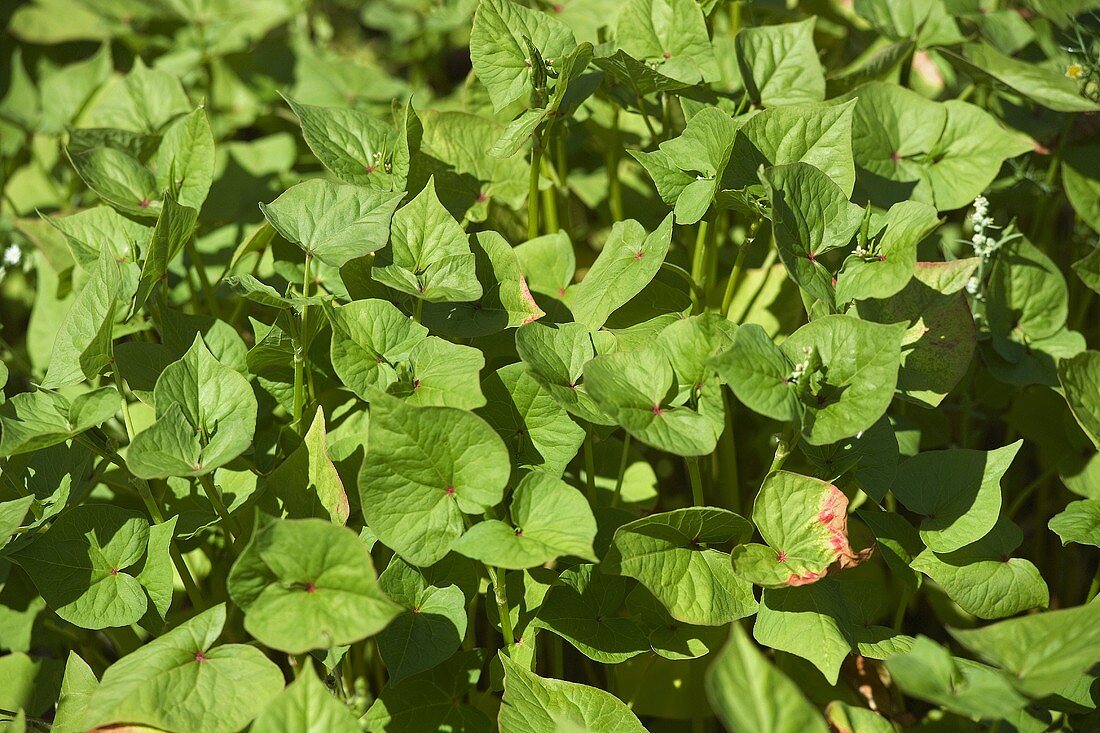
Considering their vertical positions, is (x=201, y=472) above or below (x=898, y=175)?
below

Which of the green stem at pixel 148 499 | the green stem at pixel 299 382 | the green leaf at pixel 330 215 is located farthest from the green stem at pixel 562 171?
the green stem at pixel 148 499

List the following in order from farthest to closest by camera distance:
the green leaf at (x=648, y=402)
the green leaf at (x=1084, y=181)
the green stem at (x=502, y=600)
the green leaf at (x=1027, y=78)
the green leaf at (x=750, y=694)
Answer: the green leaf at (x=1084, y=181)
the green leaf at (x=1027, y=78)
the green stem at (x=502, y=600)
the green leaf at (x=648, y=402)
the green leaf at (x=750, y=694)

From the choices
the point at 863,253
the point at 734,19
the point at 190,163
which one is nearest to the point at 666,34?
the point at 734,19

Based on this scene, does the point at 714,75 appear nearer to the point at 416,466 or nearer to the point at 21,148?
the point at 416,466

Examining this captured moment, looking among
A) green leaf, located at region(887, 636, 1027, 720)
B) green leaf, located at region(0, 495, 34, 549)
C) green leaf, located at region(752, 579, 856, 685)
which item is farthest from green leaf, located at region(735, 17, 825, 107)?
green leaf, located at region(0, 495, 34, 549)

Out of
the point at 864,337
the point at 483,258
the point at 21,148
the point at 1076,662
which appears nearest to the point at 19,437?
the point at 483,258

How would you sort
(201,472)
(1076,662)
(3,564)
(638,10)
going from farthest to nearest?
1. (638,10)
2. (3,564)
3. (201,472)
4. (1076,662)

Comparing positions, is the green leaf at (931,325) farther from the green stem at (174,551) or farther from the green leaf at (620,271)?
the green stem at (174,551)
